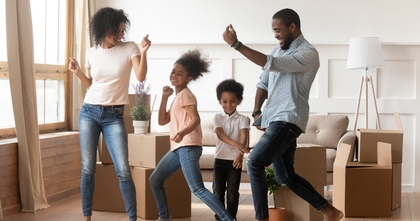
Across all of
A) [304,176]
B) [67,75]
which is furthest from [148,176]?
[67,75]

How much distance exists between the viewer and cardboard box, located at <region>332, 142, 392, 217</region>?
513cm

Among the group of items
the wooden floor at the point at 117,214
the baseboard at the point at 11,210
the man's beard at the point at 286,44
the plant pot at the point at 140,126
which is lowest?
the wooden floor at the point at 117,214

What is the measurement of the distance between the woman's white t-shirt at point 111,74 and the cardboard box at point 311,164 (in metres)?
1.36

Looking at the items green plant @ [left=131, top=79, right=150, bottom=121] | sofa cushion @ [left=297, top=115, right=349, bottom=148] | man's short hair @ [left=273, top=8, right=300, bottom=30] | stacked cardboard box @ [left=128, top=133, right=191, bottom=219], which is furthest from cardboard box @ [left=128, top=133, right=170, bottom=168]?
sofa cushion @ [left=297, top=115, right=349, bottom=148]

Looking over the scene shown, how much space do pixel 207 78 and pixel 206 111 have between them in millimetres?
349

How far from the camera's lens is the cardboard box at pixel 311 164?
473cm

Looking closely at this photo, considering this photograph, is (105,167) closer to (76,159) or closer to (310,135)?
(76,159)

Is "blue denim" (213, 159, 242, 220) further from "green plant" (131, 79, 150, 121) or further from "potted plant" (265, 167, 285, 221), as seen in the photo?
"green plant" (131, 79, 150, 121)

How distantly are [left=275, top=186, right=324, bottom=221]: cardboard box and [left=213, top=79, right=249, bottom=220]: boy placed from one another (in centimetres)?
35

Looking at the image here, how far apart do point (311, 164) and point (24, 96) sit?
2301 mm

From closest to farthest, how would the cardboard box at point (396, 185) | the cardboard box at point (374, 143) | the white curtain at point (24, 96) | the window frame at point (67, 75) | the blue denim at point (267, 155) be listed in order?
the blue denim at point (267, 155)
the white curtain at point (24, 96)
the cardboard box at point (396, 185)
the cardboard box at point (374, 143)
the window frame at point (67, 75)

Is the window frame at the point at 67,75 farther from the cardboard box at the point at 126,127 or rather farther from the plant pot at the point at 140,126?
the plant pot at the point at 140,126

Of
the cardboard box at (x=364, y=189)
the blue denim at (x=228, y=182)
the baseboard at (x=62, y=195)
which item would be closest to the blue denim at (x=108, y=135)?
the blue denim at (x=228, y=182)

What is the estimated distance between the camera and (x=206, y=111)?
702 centimetres
